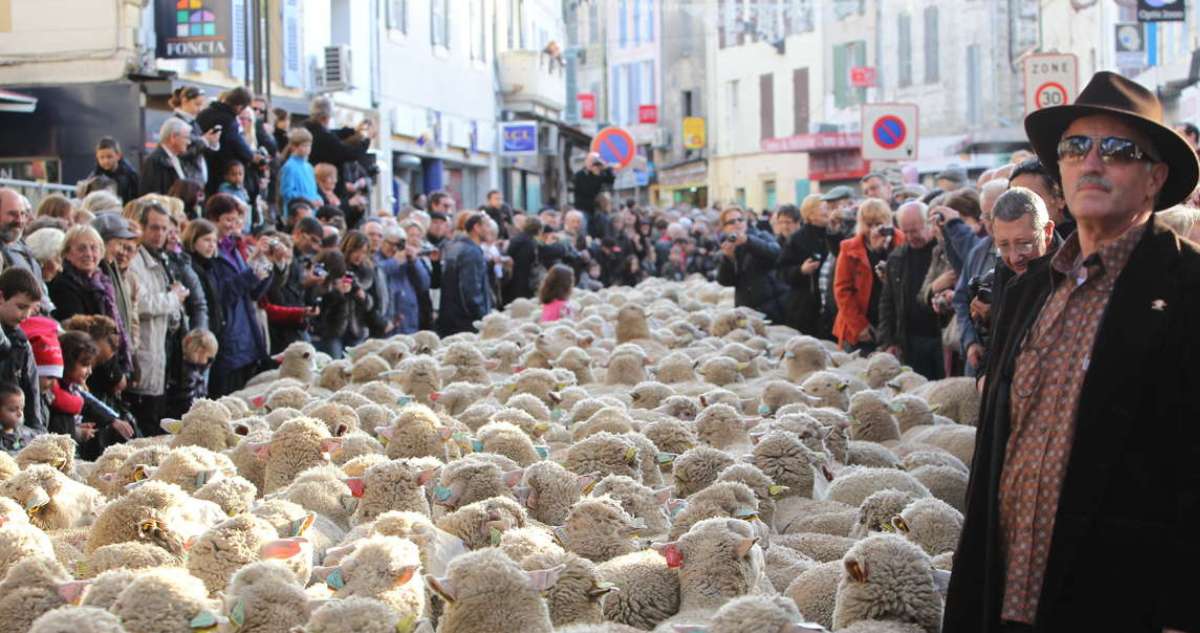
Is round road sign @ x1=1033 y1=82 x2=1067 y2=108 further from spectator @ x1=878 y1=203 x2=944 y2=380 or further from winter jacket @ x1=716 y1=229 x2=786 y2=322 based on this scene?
spectator @ x1=878 y1=203 x2=944 y2=380

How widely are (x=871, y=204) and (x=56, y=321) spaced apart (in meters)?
5.71

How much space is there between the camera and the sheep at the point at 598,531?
18.1ft

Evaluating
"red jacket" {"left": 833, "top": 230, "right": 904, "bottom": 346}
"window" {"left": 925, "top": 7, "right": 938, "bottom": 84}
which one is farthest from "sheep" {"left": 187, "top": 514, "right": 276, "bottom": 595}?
"window" {"left": 925, "top": 7, "right": 938, "bottom": 84}

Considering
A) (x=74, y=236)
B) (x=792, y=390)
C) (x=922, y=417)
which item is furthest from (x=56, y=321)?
(x=922, y=417)

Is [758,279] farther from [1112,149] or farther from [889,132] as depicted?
[1112,149]

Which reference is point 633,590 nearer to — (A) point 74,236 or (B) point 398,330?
A: (A) point 74,236

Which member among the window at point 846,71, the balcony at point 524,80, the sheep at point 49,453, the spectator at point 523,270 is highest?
the window at point 846,71

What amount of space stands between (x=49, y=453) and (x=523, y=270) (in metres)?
10.7

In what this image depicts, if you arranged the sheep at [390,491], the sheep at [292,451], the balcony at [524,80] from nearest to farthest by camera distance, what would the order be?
1. the sheep at [390,491]
2. the sheep at [292,451]
3. the balcony at [524,80]

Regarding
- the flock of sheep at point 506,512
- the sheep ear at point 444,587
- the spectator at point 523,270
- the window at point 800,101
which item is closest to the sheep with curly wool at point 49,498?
the flock of sheep at point 506,512

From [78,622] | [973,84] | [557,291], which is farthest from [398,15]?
[78,622]

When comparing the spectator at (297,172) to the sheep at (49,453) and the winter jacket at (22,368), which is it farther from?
the sheep at (49,453)

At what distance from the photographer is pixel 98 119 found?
1634 centimetres

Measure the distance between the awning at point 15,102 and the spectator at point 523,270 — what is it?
517 centimetres
